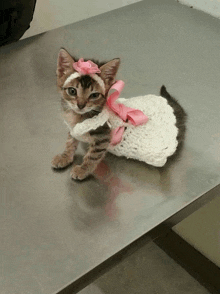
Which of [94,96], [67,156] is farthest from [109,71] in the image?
[67,156]

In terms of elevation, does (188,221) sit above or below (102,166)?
below

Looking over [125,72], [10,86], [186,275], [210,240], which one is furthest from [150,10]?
[186,275]

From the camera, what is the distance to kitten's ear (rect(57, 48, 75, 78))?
2.13 feet

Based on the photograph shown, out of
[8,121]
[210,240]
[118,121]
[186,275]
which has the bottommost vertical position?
[186,275]

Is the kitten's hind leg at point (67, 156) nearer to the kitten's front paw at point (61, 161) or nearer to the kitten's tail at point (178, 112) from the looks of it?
the kitten's front paw at point (61, 161)

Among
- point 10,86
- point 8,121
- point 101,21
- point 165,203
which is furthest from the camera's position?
point 101,21

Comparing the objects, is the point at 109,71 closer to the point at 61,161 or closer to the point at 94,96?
the point at 94,96

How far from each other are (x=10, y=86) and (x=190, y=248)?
2.77 feet

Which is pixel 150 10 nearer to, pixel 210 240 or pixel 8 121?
pixel 8 121

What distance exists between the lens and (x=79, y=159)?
2.34 ft

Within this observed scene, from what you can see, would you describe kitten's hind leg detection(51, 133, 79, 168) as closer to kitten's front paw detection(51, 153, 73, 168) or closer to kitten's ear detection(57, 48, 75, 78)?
kitten's front paw detection(51, 153, 73, 168)

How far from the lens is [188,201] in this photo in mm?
614

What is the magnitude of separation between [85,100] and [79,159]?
127mm

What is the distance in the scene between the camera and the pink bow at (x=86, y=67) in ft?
2.04
